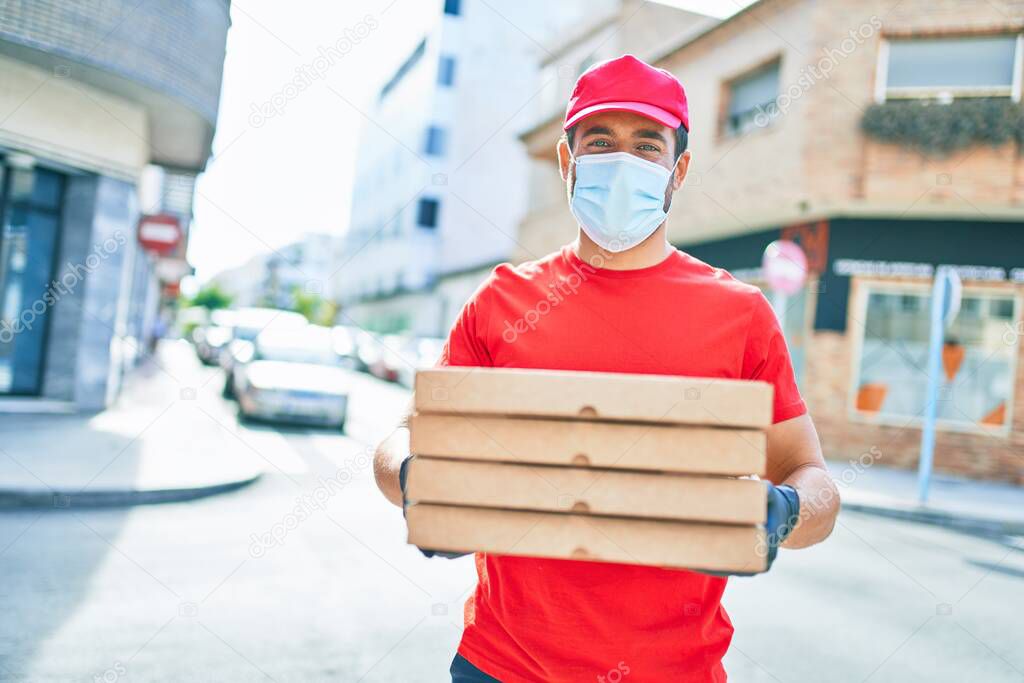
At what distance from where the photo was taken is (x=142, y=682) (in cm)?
391

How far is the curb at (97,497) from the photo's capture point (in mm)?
7082

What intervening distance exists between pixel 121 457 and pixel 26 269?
211 inches

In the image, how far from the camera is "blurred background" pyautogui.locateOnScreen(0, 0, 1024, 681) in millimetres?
4965

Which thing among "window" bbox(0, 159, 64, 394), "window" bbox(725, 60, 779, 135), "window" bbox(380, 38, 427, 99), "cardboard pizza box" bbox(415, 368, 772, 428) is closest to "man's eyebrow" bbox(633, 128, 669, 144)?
"cardboard pizza box" bbox(415, 368, 772, 428)

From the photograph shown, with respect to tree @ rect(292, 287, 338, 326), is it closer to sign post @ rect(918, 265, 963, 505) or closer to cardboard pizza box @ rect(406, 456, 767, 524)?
sign post @ rect(918, 265, 963, 505)

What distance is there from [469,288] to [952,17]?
90.0 feet

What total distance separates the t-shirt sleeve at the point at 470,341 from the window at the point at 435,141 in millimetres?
48502

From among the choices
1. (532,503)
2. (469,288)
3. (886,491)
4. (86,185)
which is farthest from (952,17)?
(469,288)

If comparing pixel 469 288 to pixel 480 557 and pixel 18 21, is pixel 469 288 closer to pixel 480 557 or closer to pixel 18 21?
pixel 18 21

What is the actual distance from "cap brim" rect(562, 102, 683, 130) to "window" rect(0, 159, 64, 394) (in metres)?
13.1

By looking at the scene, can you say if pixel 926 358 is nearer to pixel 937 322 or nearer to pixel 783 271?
pixel 783 271

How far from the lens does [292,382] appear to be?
1431 centimetres

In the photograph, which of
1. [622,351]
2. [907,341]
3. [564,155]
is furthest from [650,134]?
[907,341]

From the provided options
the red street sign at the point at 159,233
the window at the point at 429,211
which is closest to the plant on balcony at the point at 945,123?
the red street sign at the point at 159,233
